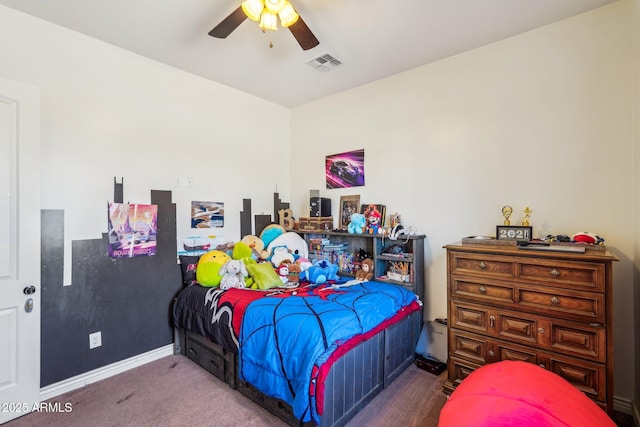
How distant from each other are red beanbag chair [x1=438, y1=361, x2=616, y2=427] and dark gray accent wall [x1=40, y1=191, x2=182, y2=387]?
254cm

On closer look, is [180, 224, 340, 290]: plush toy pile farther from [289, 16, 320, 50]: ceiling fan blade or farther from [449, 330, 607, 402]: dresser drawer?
[289, 16, 320, 50]: ceiling fan blade

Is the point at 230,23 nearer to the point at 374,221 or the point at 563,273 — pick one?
the point at 374,221

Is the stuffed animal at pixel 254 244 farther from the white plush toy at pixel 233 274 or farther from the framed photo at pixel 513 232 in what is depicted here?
the framed photo at pixel 513 232

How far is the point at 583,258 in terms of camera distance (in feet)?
5.26

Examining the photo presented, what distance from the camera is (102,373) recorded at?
2.40 m

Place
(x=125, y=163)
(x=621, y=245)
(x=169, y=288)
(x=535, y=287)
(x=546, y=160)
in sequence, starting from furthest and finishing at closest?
(x=169, y=288), (x=125, y=163), (x=546, y=160), (x=621, y=245), (x=535, y=287)

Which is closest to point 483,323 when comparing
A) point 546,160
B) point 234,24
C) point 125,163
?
point 546,160

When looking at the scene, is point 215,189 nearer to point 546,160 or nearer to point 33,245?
point 33,245

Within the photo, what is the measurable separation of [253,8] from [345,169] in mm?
1924

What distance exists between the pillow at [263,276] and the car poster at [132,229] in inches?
37.8

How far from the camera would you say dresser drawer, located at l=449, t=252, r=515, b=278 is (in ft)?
6.20

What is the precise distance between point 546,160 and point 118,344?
3.82m

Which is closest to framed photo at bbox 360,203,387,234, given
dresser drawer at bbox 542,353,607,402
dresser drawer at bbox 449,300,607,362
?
dresser drawer at bbox 449,300,607,362

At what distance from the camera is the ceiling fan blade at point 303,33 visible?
180cm
